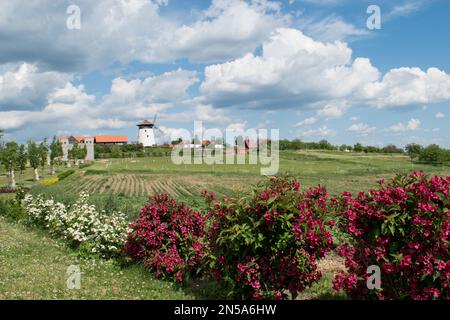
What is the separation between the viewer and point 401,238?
5.71 metres

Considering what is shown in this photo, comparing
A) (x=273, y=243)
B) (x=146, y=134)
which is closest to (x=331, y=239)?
(x=273, y=243)

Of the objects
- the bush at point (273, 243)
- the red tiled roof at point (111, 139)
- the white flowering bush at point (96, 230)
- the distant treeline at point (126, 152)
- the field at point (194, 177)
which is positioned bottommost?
the field at point (194, 177)

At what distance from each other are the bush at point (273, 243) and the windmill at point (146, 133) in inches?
5243

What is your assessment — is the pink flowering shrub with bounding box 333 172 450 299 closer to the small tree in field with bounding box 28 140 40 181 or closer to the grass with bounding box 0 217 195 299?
the grass with bounding box 0 217 195 299

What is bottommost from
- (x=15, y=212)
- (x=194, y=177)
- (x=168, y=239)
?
(x=194, y=177)

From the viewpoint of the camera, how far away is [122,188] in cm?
4888

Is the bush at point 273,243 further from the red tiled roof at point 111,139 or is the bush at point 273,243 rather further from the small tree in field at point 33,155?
the red tiled roof at point 111,139

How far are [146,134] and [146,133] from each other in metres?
0.35

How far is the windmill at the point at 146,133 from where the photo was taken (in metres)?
138

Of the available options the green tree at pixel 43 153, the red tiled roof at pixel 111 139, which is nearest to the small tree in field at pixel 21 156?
the green tree at pixel 43 153

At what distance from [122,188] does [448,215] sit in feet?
152

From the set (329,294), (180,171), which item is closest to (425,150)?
(180,171)

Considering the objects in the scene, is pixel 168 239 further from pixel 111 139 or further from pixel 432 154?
pixel 111 139

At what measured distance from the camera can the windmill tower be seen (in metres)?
138
